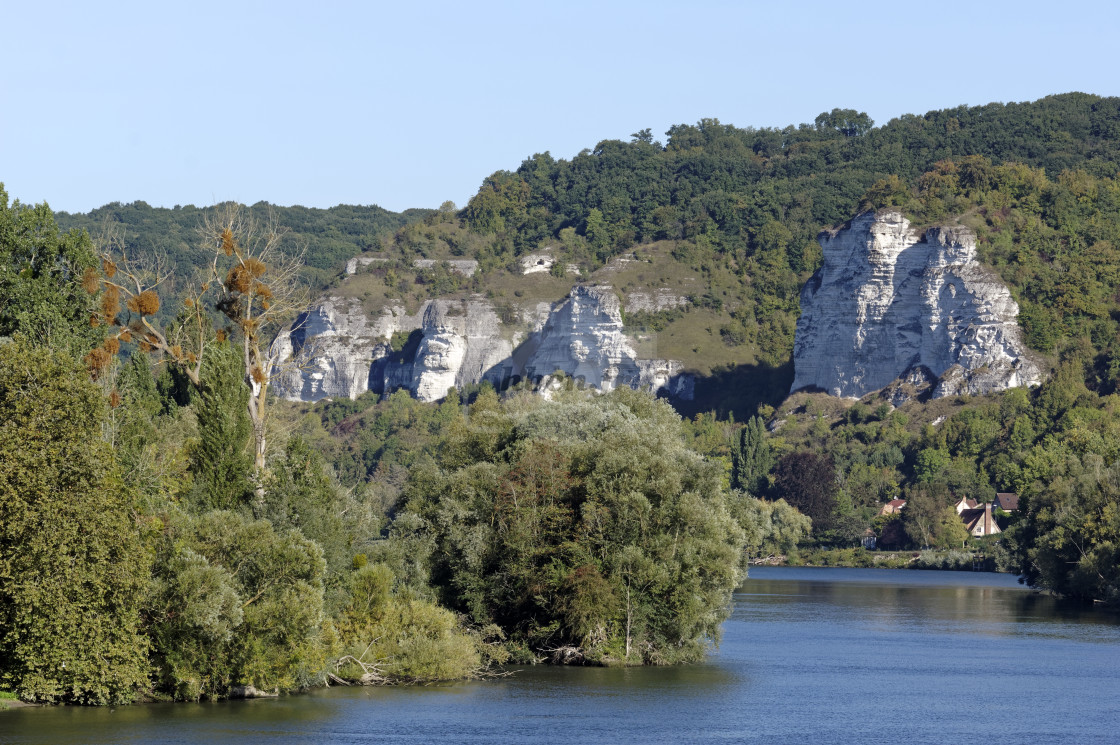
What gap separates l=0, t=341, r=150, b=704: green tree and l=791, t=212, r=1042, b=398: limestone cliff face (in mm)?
148058

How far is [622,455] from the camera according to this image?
4578 centimetres

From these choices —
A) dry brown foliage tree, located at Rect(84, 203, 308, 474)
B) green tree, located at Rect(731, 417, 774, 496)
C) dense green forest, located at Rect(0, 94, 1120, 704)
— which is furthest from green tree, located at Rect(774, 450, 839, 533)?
dry brown foliage tree, located at Rect(84, 203, 308, 474)

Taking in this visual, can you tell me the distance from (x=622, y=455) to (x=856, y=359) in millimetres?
149745

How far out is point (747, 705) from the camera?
41.3 meters

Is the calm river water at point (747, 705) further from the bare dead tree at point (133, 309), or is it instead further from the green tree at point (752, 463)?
the green tree at point (752, 463)

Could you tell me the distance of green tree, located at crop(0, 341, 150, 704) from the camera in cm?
3288

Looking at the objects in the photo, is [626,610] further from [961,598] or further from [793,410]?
[793,410]

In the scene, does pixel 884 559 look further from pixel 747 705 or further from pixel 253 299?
pixel 253 299

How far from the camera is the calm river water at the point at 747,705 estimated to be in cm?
3481

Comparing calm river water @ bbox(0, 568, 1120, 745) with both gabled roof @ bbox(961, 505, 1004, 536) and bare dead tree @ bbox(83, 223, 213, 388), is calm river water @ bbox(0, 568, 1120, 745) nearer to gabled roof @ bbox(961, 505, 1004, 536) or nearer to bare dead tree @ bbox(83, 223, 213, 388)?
bare dead tree @ bbox(83, 223, 213, 388)

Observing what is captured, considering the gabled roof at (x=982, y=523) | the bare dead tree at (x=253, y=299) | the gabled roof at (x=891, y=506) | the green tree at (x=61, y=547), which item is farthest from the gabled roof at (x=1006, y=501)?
the green tree at (x=61, y=547)

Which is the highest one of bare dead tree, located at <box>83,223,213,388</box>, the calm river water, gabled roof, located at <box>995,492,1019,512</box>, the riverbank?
bare dead tree, located at <box>83,223,213,388</box>

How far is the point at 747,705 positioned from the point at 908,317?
148593mm

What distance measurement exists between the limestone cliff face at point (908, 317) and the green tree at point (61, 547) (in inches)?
5829
